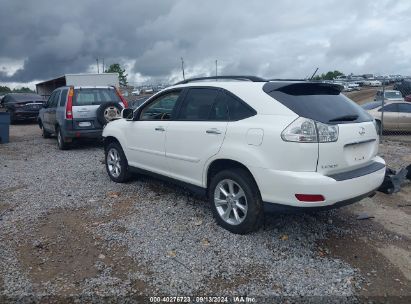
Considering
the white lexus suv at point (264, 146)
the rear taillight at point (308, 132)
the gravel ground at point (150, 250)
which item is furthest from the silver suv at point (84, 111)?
the rear taillight at point (308, 132)

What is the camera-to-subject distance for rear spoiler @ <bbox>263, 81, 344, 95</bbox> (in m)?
3.91

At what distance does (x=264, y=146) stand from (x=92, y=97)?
7.19m

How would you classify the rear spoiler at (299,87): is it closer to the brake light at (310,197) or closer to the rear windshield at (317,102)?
the rear windshield at (317,102)

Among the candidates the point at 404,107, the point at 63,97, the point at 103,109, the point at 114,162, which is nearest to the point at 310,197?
the point at 114,162

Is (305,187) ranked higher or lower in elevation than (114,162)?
higher

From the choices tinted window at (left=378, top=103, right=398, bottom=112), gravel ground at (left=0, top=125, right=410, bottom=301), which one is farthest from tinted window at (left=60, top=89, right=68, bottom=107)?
tinted window at (left=378, top=103, right=398, bottom=112)

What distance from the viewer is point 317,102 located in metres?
3.86

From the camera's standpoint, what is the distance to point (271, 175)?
11.8 ft

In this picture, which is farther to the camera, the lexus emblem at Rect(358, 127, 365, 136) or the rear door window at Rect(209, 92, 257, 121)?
the rear door window at Rect(209, 92, 257, 121)

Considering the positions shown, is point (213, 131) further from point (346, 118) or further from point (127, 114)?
point (127, 114)

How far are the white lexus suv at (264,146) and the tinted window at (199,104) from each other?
0.01 m

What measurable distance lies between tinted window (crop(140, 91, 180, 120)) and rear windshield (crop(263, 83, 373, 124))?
61.9 inches

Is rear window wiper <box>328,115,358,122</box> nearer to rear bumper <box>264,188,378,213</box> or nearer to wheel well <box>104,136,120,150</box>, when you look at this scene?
rear bumper <box>264,188,378,213</box>

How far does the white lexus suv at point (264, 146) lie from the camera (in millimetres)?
3479
